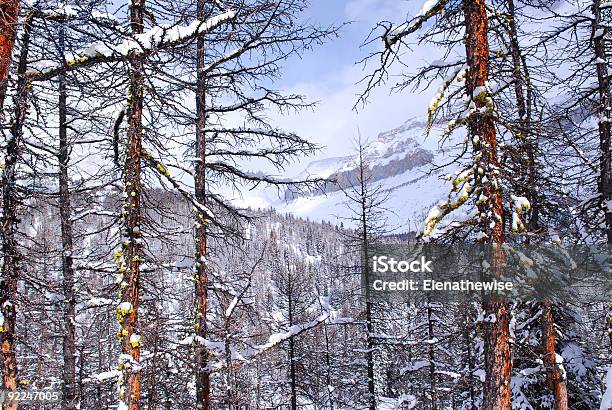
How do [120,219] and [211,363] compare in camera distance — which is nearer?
[120,219]

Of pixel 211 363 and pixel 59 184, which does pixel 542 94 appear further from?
pixel 59 184

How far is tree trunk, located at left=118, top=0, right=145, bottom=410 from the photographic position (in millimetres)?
6281

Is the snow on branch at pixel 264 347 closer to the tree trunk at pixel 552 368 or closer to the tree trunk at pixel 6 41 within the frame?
the tree trunk at pixel 552 368

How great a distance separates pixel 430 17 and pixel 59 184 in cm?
852

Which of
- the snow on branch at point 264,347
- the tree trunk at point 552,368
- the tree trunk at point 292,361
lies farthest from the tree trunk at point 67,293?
the tree trunk at point 552,368

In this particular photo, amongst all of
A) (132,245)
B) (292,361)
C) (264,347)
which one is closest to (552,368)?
(264,347)

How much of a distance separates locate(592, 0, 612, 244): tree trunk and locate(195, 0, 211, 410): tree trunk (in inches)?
307

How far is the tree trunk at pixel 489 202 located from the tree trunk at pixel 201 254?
4.33 metres

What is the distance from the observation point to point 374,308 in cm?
1634

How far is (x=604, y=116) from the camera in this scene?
29.1ft

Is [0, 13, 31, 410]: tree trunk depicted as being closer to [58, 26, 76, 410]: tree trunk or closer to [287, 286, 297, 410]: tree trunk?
[58, 26, 76, 410]: tree trunk

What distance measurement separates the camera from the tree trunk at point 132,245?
628 centimetres

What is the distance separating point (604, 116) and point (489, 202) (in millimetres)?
5036

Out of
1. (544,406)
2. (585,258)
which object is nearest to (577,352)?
(544,406)
